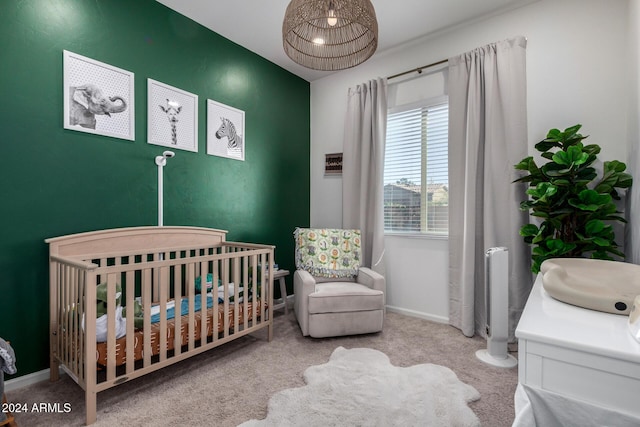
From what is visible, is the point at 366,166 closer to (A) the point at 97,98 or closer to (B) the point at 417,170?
(B) the point at 417,170

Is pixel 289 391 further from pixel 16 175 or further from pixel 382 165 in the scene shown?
pixel 382 165

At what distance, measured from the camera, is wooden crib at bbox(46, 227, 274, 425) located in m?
1.54

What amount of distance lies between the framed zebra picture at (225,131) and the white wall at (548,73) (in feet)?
5.12

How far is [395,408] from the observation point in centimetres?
158

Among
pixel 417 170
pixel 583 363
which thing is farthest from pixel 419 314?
pixel 583 363

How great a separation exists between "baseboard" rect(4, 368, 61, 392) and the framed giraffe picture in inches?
63.4

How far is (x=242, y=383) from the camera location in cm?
185

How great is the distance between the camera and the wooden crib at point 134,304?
154cm

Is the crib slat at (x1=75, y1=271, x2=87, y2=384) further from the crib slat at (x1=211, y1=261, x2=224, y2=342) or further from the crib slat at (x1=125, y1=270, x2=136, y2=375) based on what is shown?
the crib slat at (x1=211, y1=261, x2=224, y2=342)

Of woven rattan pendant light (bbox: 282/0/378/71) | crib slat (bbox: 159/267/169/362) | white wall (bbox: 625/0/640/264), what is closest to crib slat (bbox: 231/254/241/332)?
crib slat (bbox: 159/267/169/362)

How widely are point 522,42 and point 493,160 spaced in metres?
0.94

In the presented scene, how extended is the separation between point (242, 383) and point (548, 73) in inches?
121

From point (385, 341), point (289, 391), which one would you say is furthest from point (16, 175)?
point (385, 341)

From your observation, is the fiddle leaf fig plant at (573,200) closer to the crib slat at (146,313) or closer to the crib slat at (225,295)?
the crib slat at (225,295)
